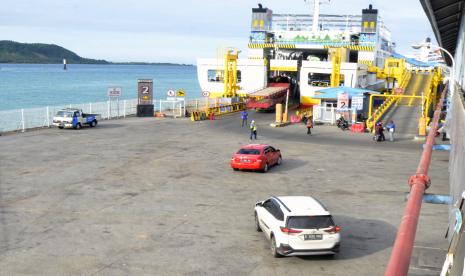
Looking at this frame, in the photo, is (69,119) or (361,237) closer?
(361,237)

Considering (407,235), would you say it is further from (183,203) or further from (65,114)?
(65,114)

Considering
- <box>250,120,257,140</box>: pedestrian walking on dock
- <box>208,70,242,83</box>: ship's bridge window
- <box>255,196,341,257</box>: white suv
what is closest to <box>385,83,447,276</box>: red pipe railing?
<box>255,196,341,257</box>: white suv

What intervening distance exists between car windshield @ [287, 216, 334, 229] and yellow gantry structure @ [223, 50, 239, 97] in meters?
47.1

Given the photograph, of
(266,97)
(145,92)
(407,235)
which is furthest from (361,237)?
(266,97)

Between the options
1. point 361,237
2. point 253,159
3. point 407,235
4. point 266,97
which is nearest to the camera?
point 407,235

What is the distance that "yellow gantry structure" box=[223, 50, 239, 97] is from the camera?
59.8 meters

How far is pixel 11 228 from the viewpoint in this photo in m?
15.8

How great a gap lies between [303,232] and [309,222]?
1.24 feet

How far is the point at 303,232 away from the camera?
521 inches

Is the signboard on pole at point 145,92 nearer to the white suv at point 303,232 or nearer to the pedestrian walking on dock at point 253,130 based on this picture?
the pedestrian walking on dock at point 253,130

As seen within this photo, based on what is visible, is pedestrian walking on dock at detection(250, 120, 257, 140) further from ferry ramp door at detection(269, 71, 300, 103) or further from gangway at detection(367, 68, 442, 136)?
ferry ramp door at detection(269, 71, 300, 103)

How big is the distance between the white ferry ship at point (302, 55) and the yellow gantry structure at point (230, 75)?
189 cm

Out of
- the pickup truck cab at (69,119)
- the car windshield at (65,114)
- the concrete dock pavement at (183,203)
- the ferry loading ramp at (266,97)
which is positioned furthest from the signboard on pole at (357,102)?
the car windshield at (65,114)

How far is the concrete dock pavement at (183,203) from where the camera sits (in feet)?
43.3
